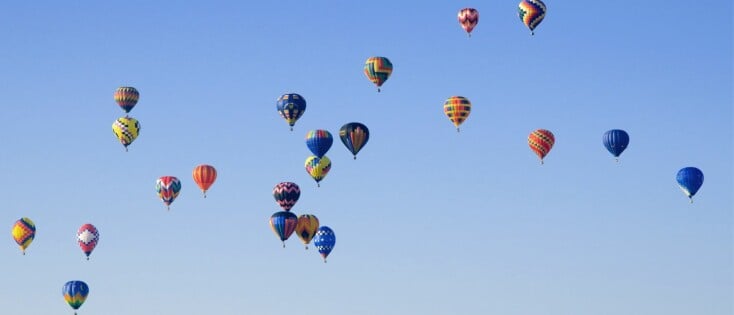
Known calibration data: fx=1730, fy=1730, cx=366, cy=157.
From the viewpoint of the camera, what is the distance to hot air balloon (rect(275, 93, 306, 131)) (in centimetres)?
11831

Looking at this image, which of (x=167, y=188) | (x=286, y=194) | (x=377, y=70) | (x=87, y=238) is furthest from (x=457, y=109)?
(x=87, y=238)

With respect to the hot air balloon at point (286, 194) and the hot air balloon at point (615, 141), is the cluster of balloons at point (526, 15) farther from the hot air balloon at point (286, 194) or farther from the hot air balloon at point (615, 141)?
the hot air balloon at point (286, 194)

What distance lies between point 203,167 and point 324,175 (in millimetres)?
8644

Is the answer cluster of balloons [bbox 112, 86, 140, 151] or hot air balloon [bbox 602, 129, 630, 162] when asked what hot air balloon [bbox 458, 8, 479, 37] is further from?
cluster of balloons [bbox 112, 86, 140, 151]

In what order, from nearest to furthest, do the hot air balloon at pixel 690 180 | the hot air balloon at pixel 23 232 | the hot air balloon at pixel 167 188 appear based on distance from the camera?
1. the hot air balloon at pixel 690 180
2. the hot air balloon at pixel 167 188
3. the hot air balloon at pixel 23 232

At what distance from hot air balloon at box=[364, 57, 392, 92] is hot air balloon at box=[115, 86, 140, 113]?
17670mm

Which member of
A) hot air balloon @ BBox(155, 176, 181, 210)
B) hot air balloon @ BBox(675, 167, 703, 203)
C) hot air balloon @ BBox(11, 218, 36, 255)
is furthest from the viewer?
hot air balloon @ BBox(11, 218, 36, 255)

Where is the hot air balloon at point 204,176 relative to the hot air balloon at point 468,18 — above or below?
below

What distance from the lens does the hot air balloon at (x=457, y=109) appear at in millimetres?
120188

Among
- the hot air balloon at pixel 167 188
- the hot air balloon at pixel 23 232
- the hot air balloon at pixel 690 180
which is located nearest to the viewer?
the hot air balloon at pixel 690 180

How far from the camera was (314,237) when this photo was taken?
122625mm

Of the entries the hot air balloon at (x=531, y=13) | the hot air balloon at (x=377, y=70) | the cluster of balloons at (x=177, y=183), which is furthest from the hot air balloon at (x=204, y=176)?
the hot air balloon at (x=531, y=13)

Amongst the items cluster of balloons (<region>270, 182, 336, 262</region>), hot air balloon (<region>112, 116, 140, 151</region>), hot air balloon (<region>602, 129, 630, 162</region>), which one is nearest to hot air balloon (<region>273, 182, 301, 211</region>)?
cluster of balloons (<region>270, 182, 336, 262</region>)

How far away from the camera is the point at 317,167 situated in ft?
405
